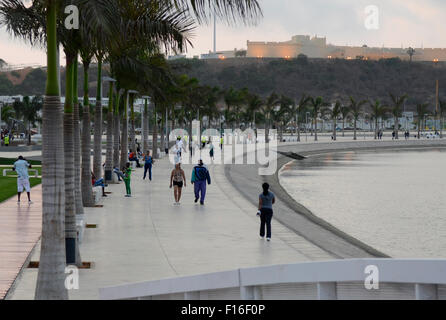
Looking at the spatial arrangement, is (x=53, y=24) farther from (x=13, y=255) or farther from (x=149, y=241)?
(x=149, y=241)

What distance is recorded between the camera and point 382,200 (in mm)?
46594

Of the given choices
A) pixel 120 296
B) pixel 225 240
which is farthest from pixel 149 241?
pixel 120 296

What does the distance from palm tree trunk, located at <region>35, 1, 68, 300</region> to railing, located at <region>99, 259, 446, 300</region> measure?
305 cm

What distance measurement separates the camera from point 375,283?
580 centimetres

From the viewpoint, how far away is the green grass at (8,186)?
2781 centimetres

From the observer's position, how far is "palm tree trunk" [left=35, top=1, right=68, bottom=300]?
10.4 metres

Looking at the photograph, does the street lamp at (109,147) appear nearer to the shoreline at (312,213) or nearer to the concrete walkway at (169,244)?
the concrete walkway at (169,244)

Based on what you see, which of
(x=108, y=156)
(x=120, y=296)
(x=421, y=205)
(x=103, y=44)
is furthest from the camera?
(x=421, y=205)

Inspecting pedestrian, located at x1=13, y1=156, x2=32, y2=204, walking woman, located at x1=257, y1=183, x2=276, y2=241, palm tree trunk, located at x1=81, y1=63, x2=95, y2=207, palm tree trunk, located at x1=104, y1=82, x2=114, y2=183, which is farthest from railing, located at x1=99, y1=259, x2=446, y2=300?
palm tree trunk, located at x1=104, y1=82, x2=114, y2=183

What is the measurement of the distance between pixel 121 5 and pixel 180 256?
21.5ft

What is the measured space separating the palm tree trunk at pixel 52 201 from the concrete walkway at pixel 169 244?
1267 millimetres

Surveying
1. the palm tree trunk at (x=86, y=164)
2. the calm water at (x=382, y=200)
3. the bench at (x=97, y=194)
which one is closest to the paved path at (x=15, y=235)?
the palm tree trunk at (x=86, y=164)

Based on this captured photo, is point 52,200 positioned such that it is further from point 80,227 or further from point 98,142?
point 98,142
